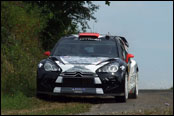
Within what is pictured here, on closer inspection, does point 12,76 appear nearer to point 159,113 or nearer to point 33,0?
point 33,0

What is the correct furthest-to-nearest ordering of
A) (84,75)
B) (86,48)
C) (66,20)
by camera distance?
(66,20), (86,48), (84,75)

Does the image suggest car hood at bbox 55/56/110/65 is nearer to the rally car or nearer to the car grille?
the rally car

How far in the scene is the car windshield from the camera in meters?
16.3

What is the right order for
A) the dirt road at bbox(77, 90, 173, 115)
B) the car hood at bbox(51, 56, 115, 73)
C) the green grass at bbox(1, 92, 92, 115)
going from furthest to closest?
the car hood at bbox(51, 56, 115, 73) < the green grass at bbox(1, 92, 92, 115) < the dirt road at bbox(77, 90, 173, 115)

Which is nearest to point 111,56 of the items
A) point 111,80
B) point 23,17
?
point 111,80

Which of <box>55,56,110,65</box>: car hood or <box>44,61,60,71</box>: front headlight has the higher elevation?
<box>55,56,110,65</box>: car hood

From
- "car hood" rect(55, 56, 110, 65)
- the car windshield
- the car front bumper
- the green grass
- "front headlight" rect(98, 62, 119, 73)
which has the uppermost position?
the car windshield

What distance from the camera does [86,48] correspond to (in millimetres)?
16484

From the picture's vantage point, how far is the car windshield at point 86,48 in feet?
53.4

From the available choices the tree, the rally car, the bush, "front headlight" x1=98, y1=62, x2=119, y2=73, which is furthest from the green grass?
the tree

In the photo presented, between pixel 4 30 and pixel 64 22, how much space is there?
19.0 m

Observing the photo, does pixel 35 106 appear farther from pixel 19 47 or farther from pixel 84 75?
pixel 19 47

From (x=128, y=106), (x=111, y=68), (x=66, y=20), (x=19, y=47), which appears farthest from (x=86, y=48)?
Answer: (x=66, y=20)

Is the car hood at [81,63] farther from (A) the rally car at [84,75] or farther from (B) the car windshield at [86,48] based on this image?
(B) the car windshield at [86,48]
